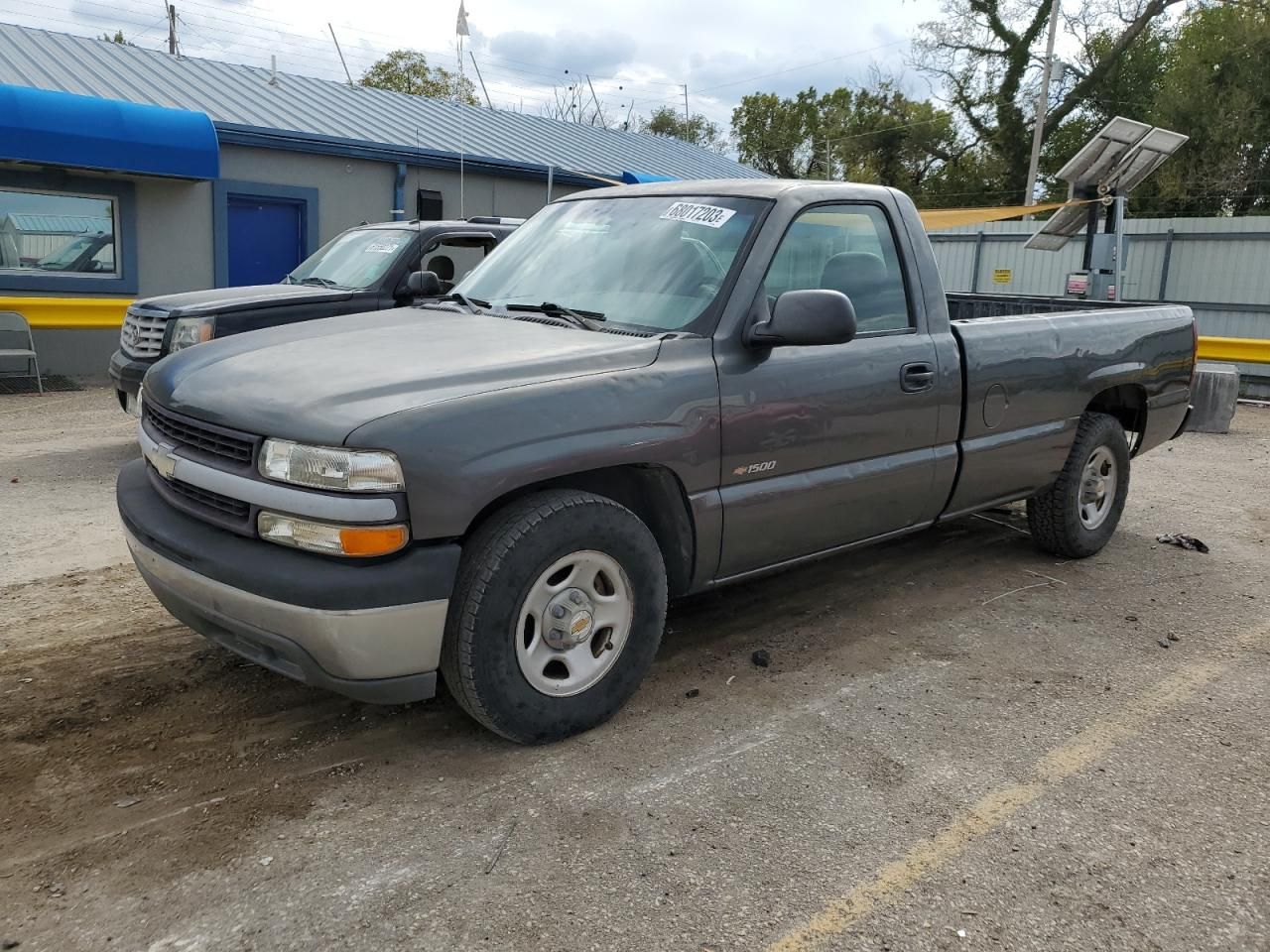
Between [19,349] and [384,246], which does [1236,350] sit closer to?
[384,246]

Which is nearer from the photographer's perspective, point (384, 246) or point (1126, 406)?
point (1126, 406)

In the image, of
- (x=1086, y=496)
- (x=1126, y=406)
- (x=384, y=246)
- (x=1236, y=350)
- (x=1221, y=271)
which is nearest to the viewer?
(x=1086, y=496)

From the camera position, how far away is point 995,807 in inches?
125

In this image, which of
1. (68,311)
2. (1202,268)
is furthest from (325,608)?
(1202,268)

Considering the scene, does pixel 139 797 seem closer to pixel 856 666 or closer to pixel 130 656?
pixel 130 656

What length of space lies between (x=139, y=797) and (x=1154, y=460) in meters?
8.84

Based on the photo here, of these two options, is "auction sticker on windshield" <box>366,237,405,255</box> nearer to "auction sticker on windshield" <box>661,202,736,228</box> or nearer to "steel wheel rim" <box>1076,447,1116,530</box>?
"auction sticker on windshield" <box>661,202,736,228</box>

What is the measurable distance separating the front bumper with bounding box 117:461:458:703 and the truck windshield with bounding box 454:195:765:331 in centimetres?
141

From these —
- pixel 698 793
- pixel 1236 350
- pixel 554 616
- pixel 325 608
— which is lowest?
pixel 698 793

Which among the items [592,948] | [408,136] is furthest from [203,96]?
[592,948]

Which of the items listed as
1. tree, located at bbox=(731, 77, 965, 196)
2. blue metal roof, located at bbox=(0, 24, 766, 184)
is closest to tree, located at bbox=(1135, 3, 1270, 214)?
tree, located at bbox=(731, 77, 965, 196)

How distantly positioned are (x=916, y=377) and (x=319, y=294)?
16.6ft

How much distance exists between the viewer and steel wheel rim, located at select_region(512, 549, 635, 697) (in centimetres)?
328

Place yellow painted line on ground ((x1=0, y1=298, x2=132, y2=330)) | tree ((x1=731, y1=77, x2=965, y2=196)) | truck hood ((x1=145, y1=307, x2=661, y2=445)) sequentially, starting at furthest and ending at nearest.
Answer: tree ((x1=731, y1=77, x2=965, y2=196))
yellow painted line on ground ((x1=0, y1=298, x2=132, y2=330))
truck hood ((x1=145, y1=307, x2=661, y2=445))
